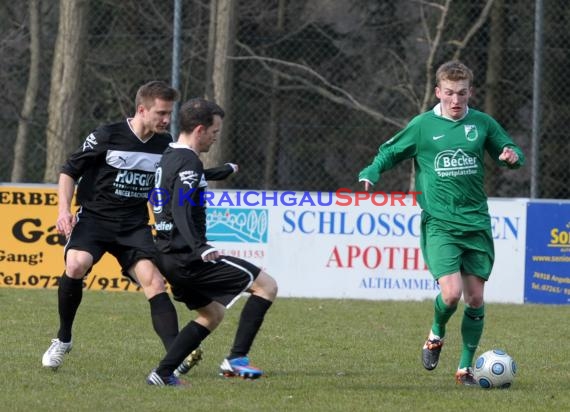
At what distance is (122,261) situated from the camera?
679 cm

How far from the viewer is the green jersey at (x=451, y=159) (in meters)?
6.68

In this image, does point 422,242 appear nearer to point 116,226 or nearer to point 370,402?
point 370,402

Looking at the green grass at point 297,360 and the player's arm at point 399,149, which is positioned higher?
the player's arm at point 399,149

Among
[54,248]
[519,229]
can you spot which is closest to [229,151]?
[54,248]

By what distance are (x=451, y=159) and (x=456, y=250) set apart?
532mm

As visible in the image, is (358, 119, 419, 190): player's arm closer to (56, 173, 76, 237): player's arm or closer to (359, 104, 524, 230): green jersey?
(359, 104, 524, 230): green jersey

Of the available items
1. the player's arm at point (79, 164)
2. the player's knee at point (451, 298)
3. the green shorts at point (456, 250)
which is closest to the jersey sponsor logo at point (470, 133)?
the green shorts at point (456, 250)

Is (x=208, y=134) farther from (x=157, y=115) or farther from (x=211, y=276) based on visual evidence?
(x=211, y=276)

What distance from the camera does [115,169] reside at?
679cm

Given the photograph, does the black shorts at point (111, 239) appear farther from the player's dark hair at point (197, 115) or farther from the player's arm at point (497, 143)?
the player's arm at point (497, 143)

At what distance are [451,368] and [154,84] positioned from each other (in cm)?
258

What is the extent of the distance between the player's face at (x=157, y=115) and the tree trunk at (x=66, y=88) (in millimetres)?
6875

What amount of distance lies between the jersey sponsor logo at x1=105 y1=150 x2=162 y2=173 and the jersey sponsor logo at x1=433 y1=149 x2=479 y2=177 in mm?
1663

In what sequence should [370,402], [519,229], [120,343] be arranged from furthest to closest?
[519,229] < [120,343] < [370,402]
